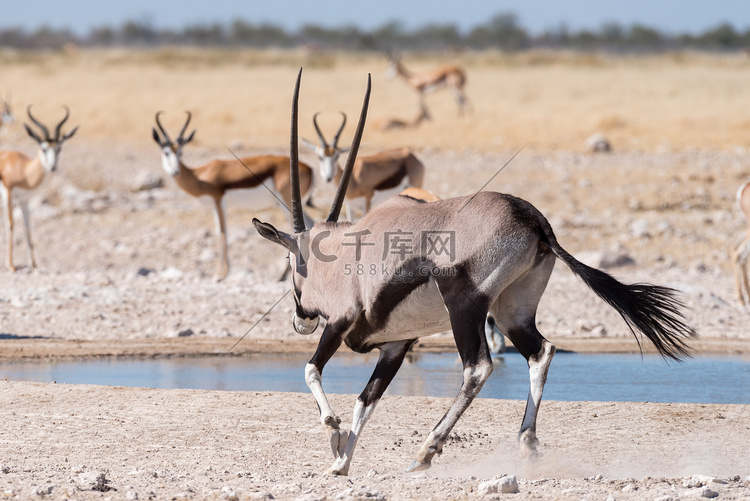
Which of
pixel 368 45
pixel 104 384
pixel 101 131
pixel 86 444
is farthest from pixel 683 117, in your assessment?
pixel 368 45

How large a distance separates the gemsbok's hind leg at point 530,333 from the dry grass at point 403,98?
15.7 metres

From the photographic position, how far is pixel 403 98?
3173 cm

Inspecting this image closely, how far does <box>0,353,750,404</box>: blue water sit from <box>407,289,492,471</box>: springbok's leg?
2.30 metres

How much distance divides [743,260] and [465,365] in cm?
766

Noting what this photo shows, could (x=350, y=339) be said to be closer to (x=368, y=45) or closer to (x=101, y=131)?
(x=101, y=131)

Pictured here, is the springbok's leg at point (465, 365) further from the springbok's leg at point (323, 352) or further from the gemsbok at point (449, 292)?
the springbok's leg at point (323, 352)

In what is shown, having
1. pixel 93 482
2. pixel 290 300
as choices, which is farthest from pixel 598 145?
pixel 93 482

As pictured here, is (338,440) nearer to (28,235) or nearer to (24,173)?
(28,235)

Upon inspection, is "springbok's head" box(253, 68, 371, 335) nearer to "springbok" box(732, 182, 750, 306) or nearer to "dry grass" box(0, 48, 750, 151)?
"springbok" box(732, 182, 750, 306)

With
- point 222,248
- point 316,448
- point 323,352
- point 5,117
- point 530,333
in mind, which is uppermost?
point 530,333

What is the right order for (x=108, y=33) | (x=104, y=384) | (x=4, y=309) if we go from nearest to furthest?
(x=104, y=384)
(x=4, y=309)
(x=108, y=33)

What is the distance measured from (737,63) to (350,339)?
4099cm

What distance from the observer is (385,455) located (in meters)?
5.55

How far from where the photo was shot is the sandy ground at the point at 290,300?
5.12 meters
